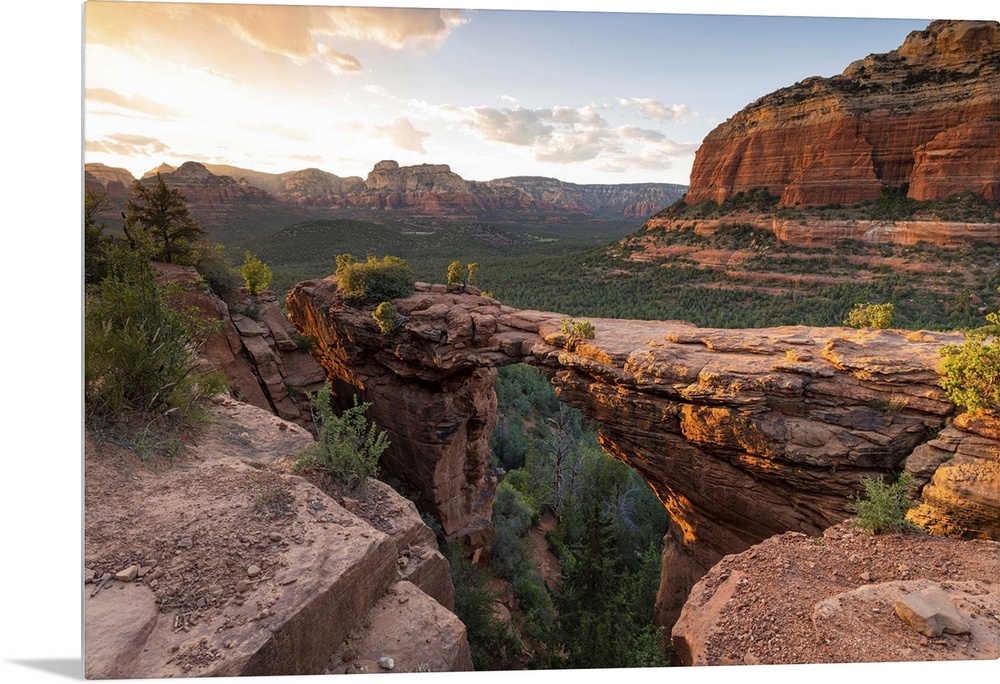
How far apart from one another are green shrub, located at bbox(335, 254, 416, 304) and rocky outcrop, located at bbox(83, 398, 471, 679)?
830cm

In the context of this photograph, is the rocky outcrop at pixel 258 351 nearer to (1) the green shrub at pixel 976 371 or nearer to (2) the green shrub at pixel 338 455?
(2) the green shrub at pixel 338 455

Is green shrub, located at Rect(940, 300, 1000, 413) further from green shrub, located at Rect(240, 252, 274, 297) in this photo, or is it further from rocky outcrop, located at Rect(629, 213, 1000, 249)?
rocky outcrop, located at Rect(629, 213, 1000, 249)

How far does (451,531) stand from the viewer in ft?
42.7

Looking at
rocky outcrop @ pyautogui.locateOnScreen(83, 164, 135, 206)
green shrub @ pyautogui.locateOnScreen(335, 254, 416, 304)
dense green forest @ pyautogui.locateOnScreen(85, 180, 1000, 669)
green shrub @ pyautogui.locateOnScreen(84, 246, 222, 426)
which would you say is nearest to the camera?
green shrub @ pyautogui.locateOnScreen(84, 246, 222, 426)

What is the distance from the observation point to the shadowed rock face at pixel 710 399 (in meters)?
6.17

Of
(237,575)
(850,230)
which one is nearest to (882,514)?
(237,575)

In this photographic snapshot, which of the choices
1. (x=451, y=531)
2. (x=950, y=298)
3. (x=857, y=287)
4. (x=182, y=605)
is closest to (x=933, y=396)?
(x=182, y=605)

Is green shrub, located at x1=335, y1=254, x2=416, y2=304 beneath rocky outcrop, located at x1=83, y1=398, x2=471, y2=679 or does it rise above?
above

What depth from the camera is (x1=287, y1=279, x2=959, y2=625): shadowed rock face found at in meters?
6.17

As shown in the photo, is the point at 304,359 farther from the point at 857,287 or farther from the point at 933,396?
the point at 857,287

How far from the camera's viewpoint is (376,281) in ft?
40.6

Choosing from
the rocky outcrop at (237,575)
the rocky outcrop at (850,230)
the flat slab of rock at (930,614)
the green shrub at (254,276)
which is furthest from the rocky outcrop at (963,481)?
the rocky outcrop at (850,230)

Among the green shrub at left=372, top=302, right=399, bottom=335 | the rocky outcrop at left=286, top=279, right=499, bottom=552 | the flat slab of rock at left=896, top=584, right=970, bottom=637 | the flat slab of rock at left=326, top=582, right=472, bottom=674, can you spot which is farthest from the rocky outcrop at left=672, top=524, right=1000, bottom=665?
the green shrub at left=372, top=302, right=399, bottom=335

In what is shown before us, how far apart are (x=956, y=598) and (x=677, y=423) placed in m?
4.00
